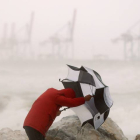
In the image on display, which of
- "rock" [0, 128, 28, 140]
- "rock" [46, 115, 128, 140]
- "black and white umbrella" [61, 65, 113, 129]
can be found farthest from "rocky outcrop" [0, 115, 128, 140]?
"rock" [0, 128, 28, 140]

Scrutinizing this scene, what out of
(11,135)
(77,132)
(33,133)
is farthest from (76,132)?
A: (11,135)

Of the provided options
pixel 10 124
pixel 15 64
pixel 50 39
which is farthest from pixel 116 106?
pixel 50 39

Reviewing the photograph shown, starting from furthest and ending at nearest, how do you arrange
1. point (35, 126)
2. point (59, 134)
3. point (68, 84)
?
point (59, 134)
point (68, 84)
point (35, 126)

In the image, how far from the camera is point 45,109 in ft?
8.20

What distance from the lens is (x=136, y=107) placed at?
18.6 metres

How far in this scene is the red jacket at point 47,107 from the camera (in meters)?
2.46

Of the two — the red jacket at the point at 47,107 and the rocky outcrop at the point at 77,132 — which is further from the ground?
the red jacket at the point at 47,107

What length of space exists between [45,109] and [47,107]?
0.04m

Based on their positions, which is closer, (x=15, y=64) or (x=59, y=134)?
(x=59, y=134)

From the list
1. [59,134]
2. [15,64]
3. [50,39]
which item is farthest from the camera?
[50,39]

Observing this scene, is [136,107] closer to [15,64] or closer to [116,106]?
[116,106]

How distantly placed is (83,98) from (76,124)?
132 centimetres

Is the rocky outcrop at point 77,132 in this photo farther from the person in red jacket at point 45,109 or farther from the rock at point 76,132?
the person in red jacket at point 45,109

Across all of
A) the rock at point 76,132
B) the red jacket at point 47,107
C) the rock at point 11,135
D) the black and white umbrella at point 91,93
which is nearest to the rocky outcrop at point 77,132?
the rock at point 76,132
